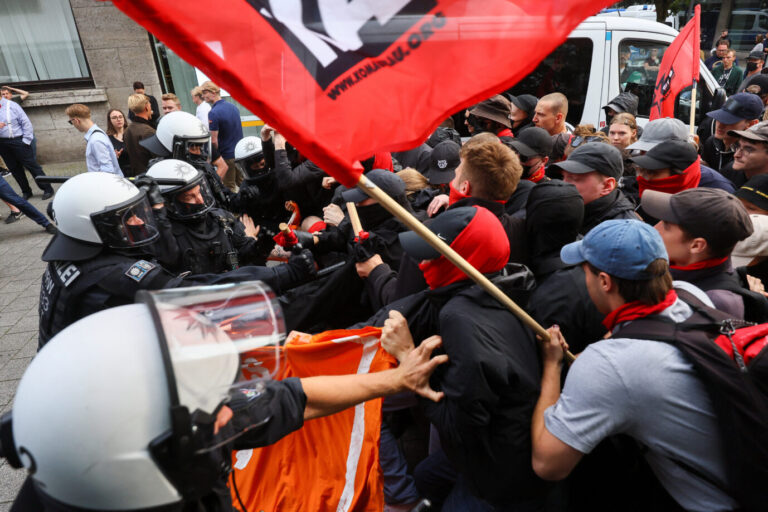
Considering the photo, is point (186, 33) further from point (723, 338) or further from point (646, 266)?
point (723, 338)

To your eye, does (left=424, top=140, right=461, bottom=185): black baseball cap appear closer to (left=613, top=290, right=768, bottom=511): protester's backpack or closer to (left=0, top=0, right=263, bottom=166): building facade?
(left=613, top=290, right=768, bottom=511): protester's backpack

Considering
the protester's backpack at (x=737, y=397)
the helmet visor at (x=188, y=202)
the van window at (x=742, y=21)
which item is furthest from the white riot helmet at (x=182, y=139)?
the van window at (x=742, y=21)

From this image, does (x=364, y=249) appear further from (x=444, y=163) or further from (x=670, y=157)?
(x=670, y=157)

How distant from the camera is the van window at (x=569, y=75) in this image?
23.3 ft

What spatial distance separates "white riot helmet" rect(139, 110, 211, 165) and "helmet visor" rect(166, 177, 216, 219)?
130cm

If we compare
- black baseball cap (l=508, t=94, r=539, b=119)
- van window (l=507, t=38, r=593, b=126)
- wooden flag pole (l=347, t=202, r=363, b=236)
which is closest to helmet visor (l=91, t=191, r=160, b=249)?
wooden flag pole (l=347, t=202, r=363, b=236)

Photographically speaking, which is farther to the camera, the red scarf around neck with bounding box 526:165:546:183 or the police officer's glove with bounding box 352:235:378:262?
the red scarf around neck with bounding box 526:165:546:183

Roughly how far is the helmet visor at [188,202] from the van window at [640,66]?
6314 millimetres

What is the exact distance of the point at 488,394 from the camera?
71.4 inches

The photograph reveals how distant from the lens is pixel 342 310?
3.47 m

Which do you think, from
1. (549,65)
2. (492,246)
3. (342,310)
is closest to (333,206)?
(342,310)

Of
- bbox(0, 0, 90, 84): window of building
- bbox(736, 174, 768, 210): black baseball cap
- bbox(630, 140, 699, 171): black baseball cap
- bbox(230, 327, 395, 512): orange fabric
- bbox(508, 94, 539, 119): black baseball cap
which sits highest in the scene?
bbox(0, 0, 90, 84): window of building

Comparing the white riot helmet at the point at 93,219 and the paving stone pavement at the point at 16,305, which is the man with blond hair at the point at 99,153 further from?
the white riot helmet at the point at 93,219

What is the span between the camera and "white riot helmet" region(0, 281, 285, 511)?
4.06ft
